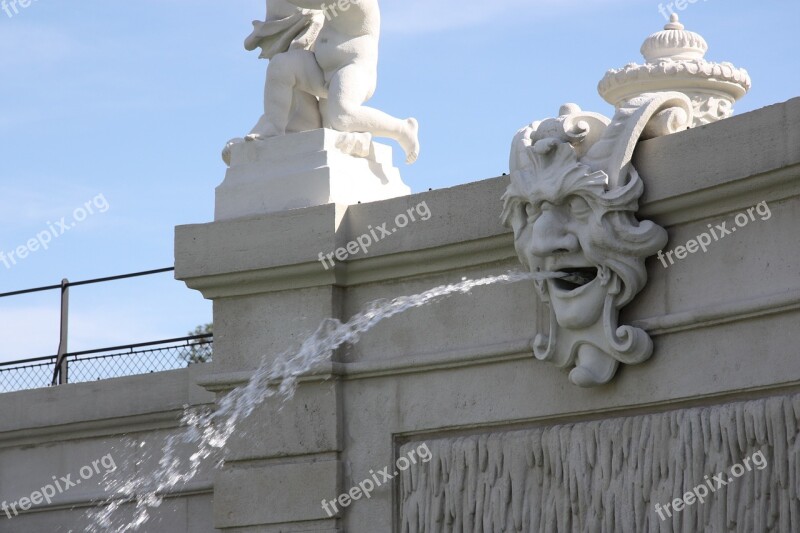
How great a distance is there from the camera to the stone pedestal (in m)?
9.62

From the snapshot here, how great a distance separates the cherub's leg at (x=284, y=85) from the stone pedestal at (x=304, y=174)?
0.65ft

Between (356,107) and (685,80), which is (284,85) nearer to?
(356,107)

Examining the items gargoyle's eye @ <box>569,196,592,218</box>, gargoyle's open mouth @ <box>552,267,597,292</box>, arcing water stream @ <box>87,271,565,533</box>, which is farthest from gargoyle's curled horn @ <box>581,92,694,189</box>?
arcing water stream @ <box>87,271,565,533</box>

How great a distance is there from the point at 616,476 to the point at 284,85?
351 centimetres

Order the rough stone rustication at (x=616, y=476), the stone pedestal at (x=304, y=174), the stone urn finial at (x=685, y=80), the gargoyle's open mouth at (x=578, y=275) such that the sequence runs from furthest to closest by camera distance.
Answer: the stone urn finial at (x=685, y=80)
the stone pedestal at (x=304, y=174)
the gargoyle's open mouth at (x=578, y=275)
the rough stone rustication at (x=616, y=476)

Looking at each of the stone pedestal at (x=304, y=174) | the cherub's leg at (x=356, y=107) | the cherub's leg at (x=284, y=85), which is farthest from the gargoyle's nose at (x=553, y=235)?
the cherub's leg at (x=284, y=85)

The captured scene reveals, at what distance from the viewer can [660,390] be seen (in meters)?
7.91

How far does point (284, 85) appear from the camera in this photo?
10.1 meters

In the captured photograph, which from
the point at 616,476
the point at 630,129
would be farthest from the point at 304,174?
the point at 616,476

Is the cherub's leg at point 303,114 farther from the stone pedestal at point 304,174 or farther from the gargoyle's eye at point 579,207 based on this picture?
the gargoyle's eye at point 579,207

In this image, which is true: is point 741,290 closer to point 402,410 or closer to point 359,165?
point 402,410

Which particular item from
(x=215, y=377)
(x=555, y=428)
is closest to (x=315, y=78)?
(x=215, y=377)

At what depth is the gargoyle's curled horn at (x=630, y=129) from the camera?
8.02 metres

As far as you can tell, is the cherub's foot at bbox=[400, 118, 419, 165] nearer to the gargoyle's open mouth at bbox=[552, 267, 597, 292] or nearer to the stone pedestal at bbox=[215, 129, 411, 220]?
the stone pedestal at bbox=[215, 129, 411, 220]
